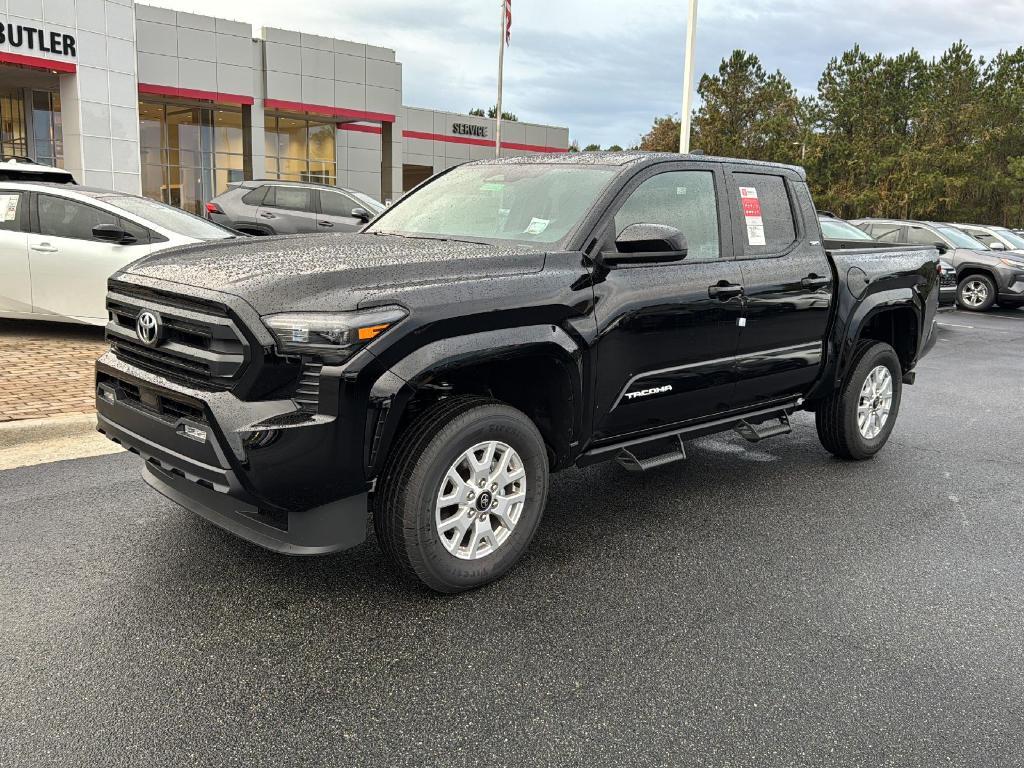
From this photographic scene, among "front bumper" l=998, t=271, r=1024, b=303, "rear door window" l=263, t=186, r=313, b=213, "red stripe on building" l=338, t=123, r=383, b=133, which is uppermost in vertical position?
"red stripe on building" l=338, t=123, r=383, b=133

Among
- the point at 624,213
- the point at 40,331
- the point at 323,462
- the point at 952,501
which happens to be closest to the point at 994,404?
the point at 952,501

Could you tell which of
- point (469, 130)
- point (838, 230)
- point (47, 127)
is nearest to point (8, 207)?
point (838, 230)

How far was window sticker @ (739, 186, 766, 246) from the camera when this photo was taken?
4910 millimetres

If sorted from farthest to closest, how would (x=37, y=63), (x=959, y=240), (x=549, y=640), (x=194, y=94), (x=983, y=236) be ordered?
(x=194, y=94) < (x=37, y=63) < (x=983, y=236) < (x=959, y=240) < (x=549, y=640)

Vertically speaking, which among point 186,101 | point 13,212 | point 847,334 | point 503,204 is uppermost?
point 186,101

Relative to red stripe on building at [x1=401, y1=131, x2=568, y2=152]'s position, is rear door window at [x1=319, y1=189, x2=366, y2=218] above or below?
below

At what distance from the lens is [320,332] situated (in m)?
3.12

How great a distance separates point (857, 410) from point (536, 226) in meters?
2.87

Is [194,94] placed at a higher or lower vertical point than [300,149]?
higher

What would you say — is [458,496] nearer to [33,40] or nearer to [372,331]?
[372,331]

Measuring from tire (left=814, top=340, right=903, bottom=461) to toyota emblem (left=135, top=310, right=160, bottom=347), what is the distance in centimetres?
426

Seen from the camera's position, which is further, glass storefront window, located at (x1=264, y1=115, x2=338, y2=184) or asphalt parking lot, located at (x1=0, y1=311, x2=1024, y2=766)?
glass storefront window, located at (x1=264, y1=115, x2=338, y2=184)

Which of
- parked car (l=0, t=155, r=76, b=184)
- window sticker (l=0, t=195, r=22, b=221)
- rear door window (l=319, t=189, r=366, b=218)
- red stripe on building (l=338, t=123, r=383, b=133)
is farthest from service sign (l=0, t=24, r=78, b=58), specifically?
window sticker (l=0, t=195, r=22, b=221)

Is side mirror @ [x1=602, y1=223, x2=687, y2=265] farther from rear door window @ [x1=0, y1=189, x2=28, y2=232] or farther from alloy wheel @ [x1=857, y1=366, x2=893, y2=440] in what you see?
rear door window @ [x1=0, y1=189, x2=28, y2=232]
